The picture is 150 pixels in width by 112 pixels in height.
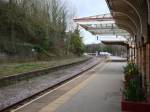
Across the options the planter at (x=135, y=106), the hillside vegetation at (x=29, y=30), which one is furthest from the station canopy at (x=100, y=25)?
the planter at (x=135, y=106)

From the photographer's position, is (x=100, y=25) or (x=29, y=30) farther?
(x=29, y=30)

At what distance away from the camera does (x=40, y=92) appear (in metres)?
18.8

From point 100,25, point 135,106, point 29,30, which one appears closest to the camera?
point 135,106

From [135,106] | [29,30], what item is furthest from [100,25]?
[135,106]

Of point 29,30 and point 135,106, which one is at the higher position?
point 29,30

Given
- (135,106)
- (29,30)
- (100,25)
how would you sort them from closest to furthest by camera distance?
(135,106)
(100,25)
(29,30)

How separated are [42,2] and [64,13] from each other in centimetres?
959

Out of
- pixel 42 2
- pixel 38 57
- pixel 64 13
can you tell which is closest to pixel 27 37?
pixel 38 57

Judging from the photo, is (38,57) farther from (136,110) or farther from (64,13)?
(136,110)

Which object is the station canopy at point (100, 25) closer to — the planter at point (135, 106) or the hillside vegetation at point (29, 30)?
the hillside vegetation at point (29, 30)

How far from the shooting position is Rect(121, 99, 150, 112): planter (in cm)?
1133

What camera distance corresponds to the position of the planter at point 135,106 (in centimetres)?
1133

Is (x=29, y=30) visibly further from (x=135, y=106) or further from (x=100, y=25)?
(x=135, y=106)

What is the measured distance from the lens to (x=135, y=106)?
37.6 feet
